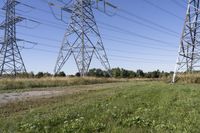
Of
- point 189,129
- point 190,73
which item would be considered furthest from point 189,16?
point 189,129

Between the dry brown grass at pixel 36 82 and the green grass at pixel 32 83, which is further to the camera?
the dry brown grass at pixel 36 82

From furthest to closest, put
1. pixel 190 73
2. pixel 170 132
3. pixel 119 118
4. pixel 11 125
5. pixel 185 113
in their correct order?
pixel 190 73 → pixel 185 113 → pixel 119 118 → pixel 11 125 → pixel 170 132

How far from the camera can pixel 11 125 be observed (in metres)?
6.15

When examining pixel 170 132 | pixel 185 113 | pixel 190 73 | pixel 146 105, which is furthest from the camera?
pixel 190 73

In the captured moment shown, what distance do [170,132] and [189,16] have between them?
18.5 m

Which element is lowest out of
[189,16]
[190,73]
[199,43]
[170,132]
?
[170,132]

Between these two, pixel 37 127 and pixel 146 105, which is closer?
pixel 37 127

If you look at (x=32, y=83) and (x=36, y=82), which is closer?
(x=32, y=83)

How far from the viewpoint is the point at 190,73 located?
21906 millimetres

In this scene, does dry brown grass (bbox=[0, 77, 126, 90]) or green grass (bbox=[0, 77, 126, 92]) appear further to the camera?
dry brown grass (bbox=[0, 77, 126, 90])

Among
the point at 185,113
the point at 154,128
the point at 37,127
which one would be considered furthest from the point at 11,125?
the point at 185,113

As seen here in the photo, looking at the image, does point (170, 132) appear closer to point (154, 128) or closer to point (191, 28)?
point (154, 128)

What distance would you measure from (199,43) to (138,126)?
17305 millimetres

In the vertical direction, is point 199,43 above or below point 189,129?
above
